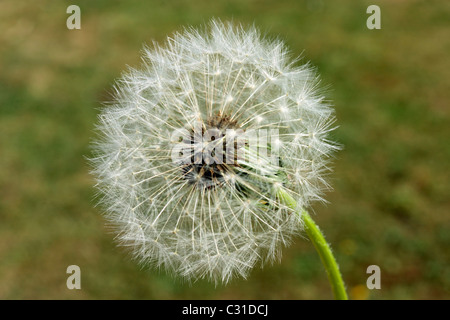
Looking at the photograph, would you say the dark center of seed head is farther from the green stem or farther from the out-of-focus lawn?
the out-of-focus lawn

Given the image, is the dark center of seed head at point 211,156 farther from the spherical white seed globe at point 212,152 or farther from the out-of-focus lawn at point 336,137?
the out-of-focus lawn at point 336,137

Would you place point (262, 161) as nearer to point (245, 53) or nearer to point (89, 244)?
point (245, 53)

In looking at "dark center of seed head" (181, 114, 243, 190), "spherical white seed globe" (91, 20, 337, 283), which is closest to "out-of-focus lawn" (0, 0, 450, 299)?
"spherical white seed globe" (91, 20, 337, 283)

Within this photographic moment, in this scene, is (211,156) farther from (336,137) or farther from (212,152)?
(336,137)

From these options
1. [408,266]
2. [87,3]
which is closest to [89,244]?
[408,266]

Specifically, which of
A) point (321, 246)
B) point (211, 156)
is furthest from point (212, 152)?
point (321, 246)

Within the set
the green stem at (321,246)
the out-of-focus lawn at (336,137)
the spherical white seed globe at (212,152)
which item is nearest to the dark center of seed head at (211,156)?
the spherical white seed globe at (212,152)
